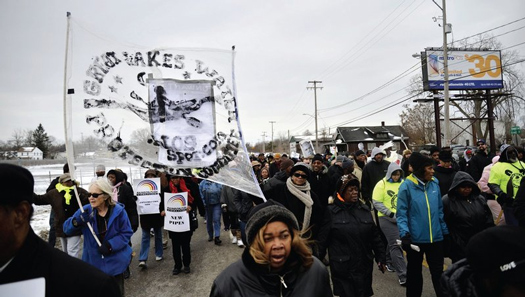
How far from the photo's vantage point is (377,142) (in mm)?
57406

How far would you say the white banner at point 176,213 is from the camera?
5.43m

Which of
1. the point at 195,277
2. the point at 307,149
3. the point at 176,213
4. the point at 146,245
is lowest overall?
the point at 195,277

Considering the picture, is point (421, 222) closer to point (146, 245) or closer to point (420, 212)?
point (420, 212)

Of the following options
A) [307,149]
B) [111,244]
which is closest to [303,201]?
[111,244]

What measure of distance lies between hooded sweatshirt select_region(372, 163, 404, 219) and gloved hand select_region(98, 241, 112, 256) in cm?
374

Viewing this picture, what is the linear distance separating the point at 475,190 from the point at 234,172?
2.99 metres

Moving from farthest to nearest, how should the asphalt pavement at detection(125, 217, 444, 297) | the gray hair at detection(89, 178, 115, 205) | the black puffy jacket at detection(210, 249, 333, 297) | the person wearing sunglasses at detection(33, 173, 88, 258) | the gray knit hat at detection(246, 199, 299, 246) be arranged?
1. the person wearing sunglasses at detection(33, 173, 88, 258)
2. the asphalt pavement at detection(125, 217, 444, 297)
3. the gray hair at detection(89, 178, 115, 205)
4. the gray knit hat at detection(246, 199, 299, 246)
5. the black puffy jacket at detection(210, 249, 333, 297)

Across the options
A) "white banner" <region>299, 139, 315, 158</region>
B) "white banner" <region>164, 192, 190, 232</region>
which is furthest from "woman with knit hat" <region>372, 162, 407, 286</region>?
"white banner" <region>299, 139, 315, 158</region>

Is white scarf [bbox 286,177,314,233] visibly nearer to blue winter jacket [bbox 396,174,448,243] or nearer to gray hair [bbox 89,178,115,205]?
blue winter jacket [bbox 396,174,448,243]

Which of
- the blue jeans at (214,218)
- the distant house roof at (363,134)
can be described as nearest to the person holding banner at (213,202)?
the blue jeans at (214,218)

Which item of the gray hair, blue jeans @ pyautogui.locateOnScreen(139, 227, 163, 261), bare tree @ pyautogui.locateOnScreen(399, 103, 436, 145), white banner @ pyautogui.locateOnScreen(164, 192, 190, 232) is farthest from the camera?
bare tree @ pyautogui.locateOnScreen(399, 103, 436, 145)

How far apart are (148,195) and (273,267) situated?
15.7 ft

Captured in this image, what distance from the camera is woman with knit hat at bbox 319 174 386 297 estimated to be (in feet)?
10.9

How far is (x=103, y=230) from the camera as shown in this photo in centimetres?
345
